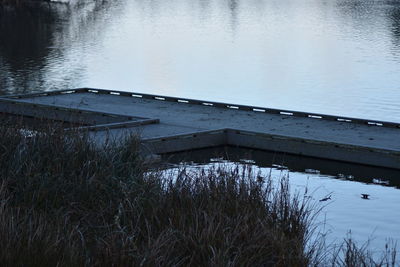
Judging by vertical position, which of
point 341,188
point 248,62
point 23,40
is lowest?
point 341,188

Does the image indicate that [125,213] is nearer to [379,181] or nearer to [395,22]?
[379,181]

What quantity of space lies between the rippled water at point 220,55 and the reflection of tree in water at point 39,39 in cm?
4

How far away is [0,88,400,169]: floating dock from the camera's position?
12.0 m

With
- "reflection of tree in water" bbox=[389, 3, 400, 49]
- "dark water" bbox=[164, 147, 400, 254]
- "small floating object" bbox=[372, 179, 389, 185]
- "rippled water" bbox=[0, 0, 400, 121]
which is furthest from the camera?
"reflection of tree in water" bbox=[389, 3, 400, 49]

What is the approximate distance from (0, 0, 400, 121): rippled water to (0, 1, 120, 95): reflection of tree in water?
41mm

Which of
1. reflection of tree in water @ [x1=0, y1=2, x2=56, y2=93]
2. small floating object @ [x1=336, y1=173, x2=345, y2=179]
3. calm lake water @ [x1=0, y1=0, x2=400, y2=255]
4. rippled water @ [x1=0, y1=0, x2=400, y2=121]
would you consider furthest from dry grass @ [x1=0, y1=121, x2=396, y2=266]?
reflection of tree in water @ [x1=0, y1=2, x2=56, y2=93]

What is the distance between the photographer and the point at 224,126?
44.1 ft

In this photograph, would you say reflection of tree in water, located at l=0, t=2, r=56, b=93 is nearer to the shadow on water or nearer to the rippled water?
the rippled water

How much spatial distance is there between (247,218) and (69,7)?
47.8 meters

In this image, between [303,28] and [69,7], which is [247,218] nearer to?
[303,28]

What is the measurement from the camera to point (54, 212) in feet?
24.6

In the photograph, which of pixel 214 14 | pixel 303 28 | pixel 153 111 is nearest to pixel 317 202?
pixel 153 111

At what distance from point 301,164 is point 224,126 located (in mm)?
1751

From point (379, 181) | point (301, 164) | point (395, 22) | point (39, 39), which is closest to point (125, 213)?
point (379, 181)
